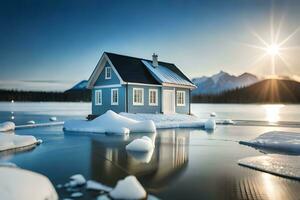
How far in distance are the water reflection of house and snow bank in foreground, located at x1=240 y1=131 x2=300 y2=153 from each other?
362 cm

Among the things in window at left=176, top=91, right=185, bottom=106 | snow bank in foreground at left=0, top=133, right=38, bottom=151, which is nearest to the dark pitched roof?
window at left=176, top=91, right=185, bottom=106

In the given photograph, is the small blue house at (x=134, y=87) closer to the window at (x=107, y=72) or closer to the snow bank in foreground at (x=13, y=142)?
the window at (x=107, y=72)

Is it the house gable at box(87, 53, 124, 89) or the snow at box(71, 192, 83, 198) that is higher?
the house gable at box(87, 53, 124, 89)

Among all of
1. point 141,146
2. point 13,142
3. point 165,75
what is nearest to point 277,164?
point 141,146

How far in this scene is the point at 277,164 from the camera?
8.99m

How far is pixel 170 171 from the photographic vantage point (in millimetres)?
8273

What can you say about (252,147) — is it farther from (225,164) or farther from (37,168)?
(37,168)

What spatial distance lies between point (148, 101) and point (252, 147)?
1364 centimetres

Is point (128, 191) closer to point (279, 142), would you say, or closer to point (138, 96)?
point (279, 142)

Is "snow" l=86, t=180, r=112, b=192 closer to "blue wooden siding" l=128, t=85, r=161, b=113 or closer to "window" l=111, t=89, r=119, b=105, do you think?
"blue wooden siding" l=128, t=85, r=161, b=113

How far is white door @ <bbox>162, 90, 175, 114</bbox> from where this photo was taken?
88.4 ft

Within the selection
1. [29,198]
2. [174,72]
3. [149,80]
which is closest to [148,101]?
[149,80]

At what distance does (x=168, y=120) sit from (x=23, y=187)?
19474mm

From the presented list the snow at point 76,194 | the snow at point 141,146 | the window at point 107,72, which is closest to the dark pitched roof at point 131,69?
the window at point 107,72
